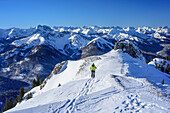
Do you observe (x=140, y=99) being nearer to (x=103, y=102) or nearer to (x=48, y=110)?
(x=103, y=102)

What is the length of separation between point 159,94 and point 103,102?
7317 millimetres

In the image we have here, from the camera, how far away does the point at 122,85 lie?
16672 mm

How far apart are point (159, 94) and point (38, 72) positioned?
200517 millimetres

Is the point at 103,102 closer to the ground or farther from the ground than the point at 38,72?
farther from the ground

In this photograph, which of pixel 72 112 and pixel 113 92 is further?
pixel 113 92

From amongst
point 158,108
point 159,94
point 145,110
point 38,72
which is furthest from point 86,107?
point 38,72

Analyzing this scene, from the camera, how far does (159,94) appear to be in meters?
14.0

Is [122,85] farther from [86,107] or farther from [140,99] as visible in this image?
[86,107]

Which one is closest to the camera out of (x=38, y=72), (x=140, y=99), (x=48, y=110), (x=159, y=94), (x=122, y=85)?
(x=48, y=110)

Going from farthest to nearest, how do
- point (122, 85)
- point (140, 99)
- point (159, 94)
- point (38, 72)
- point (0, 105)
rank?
point (38, 72) → point (0, 105) → point (122, 85) → point (159, 94) → point (140, 99)

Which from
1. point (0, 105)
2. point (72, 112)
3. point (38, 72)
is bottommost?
point (0, 105)

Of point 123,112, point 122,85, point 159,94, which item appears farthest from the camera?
point 122,85

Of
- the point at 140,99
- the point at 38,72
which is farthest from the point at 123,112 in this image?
the point at 38,72

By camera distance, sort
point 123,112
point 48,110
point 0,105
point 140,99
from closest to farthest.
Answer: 1. point 123,112
2. point 48,110
3. point 140,99
4. point 0,105
